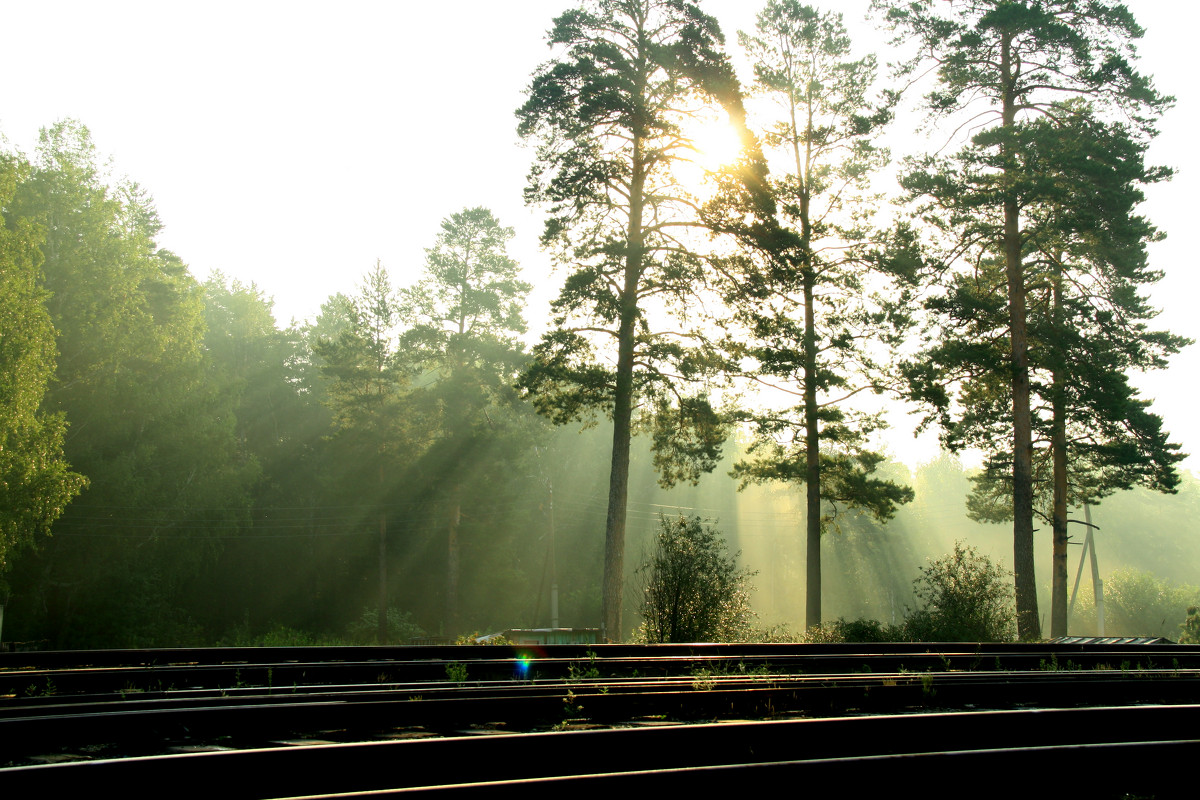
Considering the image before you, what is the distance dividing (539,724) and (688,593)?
31.0ft

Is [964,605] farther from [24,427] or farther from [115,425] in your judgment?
[115,425]

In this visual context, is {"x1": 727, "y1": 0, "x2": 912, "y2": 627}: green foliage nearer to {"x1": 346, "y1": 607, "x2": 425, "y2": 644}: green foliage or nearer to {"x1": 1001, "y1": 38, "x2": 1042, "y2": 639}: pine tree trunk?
{"x1": 1001, "y1": 38, "x2": 1042, "y2": 639}: pine tree trunk

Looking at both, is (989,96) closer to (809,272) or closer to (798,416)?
(809,272)

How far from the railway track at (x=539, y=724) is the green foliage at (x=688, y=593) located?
569 cm

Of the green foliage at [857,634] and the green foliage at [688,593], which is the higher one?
the green foliage at [688,593]

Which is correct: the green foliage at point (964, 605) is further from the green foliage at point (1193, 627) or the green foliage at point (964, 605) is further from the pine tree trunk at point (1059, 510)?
the green foliage at point (1193, 627)

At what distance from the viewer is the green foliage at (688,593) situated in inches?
578

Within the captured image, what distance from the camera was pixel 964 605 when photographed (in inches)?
693

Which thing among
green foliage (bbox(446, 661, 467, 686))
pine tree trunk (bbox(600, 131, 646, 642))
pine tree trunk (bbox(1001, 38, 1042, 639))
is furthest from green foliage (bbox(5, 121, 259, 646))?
pine tree trunk (bbox(1001, 38, 1042, 639))

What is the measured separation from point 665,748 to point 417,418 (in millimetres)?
35525

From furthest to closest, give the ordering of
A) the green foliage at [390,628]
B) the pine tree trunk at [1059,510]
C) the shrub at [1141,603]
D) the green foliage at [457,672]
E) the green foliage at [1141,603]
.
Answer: the shrub at [1141,603], the green foliage at [1141,603], the green foliage at [390,628], the pine tree trunk at [1059,510], the green foliage at [457,672]

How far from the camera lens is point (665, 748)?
14.5ft

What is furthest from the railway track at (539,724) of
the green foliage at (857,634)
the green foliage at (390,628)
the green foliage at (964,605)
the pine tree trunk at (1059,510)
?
the green foliage at (390,628)

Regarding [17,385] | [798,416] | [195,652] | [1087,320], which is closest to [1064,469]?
[1087,320]
